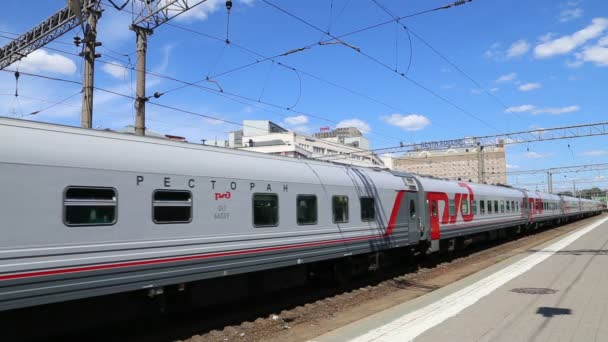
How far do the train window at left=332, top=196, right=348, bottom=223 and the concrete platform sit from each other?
101 inches

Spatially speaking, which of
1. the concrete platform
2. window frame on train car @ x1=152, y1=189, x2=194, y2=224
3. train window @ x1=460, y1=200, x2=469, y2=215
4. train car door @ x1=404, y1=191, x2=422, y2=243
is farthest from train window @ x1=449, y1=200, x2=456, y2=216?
window frame on train car @ x1=152, y1=189, x2=194, y2=224

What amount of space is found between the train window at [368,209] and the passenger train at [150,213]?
52mm

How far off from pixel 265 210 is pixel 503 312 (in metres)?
4.64

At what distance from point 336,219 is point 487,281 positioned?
163 inches

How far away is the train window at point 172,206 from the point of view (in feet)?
24.0

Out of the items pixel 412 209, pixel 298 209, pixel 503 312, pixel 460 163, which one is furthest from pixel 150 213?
pixel 460 163

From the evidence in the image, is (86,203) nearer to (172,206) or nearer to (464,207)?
(172,206)

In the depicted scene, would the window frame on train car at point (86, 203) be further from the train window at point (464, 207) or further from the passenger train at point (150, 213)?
the train window at point (464, 207)

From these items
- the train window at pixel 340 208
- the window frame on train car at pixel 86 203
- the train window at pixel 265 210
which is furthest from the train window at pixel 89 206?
the train window at pixel 340 208

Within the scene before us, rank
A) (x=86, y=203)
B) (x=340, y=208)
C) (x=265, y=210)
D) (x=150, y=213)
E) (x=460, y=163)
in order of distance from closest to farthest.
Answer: (x=86, y=203), (x=150, y=213), (x=265, y=210), (x=340, y=208), (x=460, y=163)

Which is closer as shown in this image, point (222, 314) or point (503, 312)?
point (503, 312)

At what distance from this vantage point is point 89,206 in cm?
649

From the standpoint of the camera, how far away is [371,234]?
12.8 meters

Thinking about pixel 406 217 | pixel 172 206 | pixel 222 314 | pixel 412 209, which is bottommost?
pixel 222 314
